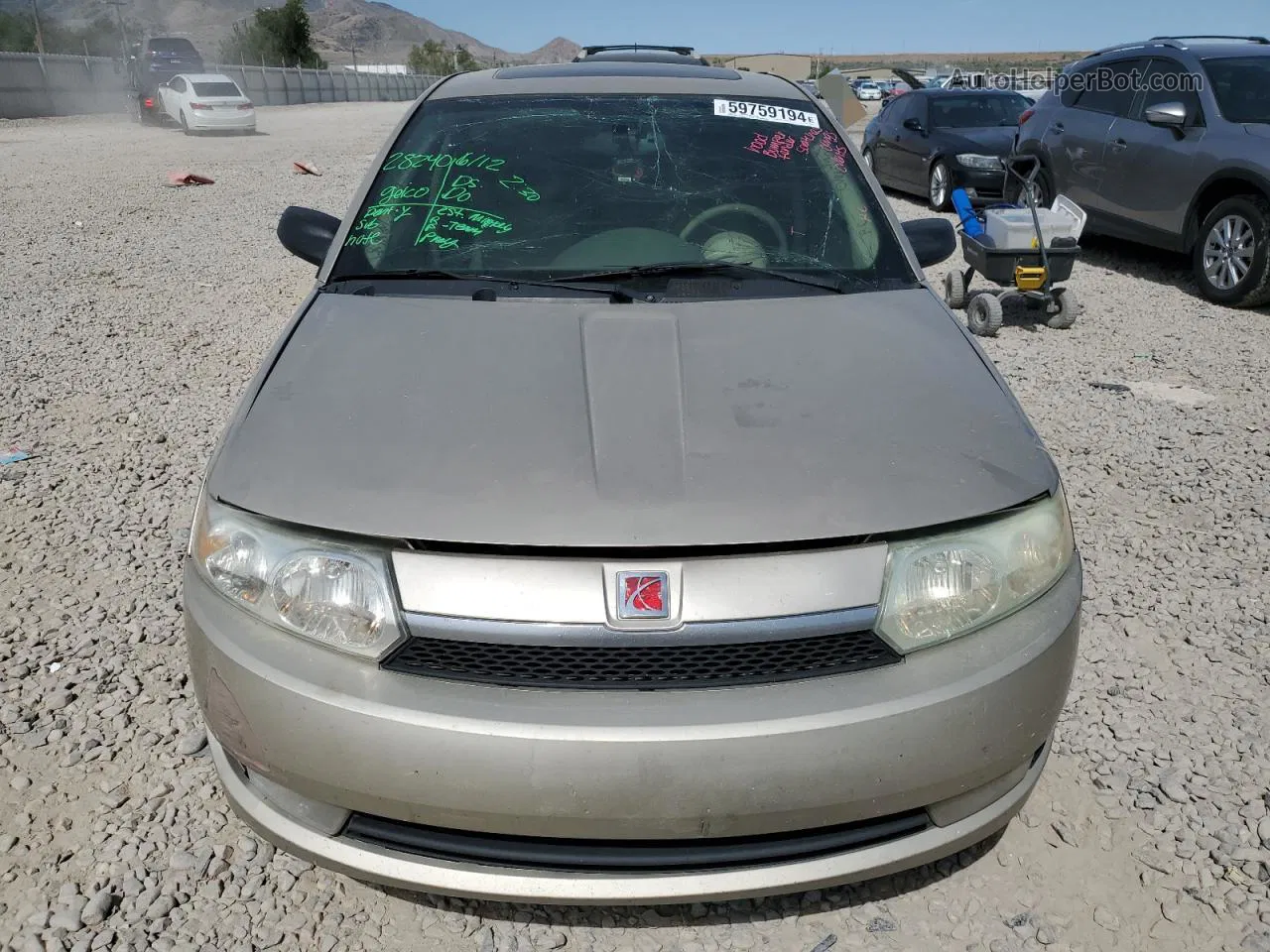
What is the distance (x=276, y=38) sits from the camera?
2606 inches

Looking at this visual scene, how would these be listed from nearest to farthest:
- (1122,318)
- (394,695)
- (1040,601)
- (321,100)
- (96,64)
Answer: (394,695) → (1040,601) → (1122,318) → (96,64) → (321,100)

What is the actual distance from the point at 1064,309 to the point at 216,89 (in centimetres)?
2472

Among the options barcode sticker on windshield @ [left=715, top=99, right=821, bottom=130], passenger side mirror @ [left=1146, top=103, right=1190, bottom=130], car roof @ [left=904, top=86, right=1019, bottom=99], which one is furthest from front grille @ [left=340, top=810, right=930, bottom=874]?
car roof @ [left=904, top=86, right=1019, bottom=99]

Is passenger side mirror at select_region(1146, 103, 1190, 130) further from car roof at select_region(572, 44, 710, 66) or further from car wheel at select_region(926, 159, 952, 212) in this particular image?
car wheel at select_region(926, 159, 952, 212)

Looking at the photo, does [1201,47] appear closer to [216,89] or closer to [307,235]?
[307,235]

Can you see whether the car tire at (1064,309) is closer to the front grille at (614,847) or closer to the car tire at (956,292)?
the car tire at (956,292)

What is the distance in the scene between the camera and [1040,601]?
189 cm

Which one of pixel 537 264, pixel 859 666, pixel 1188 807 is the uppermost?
pixel 537 264

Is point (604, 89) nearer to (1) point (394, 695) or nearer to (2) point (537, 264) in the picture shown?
(2) point (537, 264)

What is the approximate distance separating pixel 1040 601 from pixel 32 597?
3.05 metres

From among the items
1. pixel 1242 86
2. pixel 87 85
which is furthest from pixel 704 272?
pixel 87 85

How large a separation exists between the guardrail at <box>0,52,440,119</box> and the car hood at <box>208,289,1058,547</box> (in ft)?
115

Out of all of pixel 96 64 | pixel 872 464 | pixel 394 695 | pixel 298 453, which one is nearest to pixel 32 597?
pixel 298 453

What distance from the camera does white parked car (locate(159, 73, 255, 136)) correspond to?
24766mm
